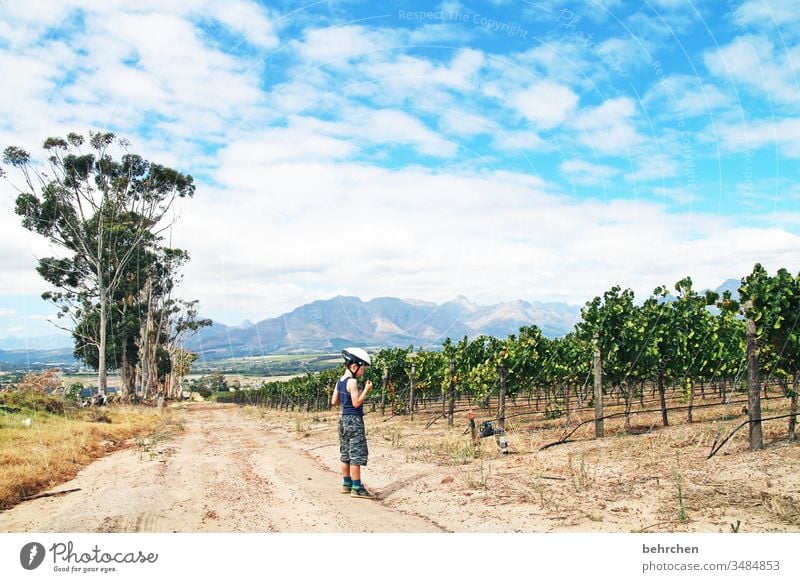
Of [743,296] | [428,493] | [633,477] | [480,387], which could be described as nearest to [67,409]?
[480,387]

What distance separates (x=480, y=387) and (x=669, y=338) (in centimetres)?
728

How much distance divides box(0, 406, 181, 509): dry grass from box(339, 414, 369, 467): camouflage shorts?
466 cm

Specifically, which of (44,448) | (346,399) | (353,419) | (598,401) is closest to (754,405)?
(598,401)

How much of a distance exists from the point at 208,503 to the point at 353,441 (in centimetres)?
217

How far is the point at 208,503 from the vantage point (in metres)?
7.67

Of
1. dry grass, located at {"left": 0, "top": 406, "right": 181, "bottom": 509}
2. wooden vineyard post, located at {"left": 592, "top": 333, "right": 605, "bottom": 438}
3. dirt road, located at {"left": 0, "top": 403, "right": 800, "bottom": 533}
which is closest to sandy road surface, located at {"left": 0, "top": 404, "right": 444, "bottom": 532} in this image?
dirt road, located at {"left": 0, "top": 403, "right": 800, "bottom": 533}

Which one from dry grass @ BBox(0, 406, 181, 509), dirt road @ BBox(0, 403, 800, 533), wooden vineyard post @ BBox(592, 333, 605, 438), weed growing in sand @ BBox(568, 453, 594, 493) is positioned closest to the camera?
dirt road @ BBox(0, 403, 800, 533)

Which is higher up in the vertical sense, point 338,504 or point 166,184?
point 166,184

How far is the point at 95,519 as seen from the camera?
6660 mm

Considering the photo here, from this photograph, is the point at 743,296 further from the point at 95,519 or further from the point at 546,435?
the point at 95,519

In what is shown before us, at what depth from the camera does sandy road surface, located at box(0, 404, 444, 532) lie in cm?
651

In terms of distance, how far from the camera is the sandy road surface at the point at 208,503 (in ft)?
21.4

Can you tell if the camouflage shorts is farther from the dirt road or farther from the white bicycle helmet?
the white bicycle helmet

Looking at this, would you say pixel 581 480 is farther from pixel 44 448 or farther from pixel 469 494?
pixel 44 448
